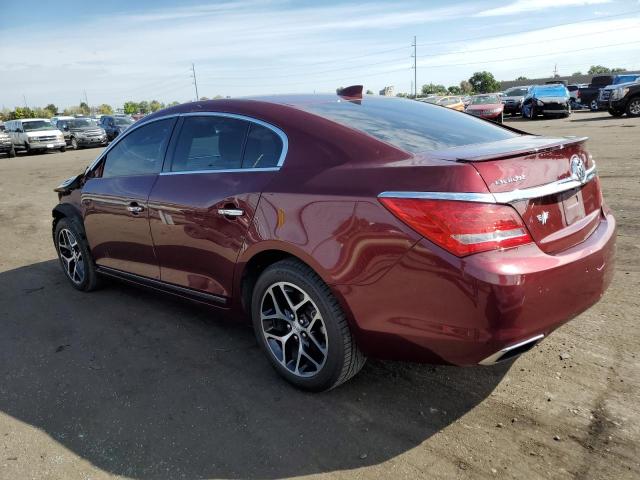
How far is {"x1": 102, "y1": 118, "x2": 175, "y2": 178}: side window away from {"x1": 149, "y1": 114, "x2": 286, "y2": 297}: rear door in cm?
19

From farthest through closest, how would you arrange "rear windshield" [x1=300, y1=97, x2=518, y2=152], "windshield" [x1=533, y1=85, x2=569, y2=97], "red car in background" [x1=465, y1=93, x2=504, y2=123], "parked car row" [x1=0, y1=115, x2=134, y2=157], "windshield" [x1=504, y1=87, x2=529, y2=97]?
"windshield" [x1=504, y1=87, x2=529, y2=97], "parked car row" [x1=0, y1=115, x2=134, y2=157], "windshield" [x1=533, y1=85, x2=569, y2=97], "red car in background" [x1=465, y1=93, x2=504, y2=123], "rear windshield" [x1=300, y1=97, x2=518, y2=152]

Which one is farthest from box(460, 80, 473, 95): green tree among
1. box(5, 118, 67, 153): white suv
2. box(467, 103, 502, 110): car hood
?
box(5, 118, 67, 153): white suv

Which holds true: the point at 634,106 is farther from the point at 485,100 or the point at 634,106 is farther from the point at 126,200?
the point at 126,200

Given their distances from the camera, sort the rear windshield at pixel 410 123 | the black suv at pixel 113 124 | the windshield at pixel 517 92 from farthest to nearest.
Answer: the windshield at pixel 517 92 → the black suv at pixel 113 124 → the rear windshield at pixel 410 123

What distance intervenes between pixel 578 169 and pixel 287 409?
80.5 inches

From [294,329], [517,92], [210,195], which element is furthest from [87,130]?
[294,329]

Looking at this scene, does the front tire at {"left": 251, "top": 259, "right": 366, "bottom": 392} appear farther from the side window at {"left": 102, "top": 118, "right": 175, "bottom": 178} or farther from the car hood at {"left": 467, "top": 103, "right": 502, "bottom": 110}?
the car hood at {"left": 467, "top": 103, "right": 502, "bottom": 110}

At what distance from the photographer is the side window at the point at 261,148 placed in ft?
10.2

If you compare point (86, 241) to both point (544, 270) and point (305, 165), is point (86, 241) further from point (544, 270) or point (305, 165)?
point (544, 270)

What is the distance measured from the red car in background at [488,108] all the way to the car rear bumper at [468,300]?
69.2 feet

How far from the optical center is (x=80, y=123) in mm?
30609

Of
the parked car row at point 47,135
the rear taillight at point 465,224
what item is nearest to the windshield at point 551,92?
the parked car row at point 47,135

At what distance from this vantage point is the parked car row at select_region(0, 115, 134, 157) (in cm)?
2628

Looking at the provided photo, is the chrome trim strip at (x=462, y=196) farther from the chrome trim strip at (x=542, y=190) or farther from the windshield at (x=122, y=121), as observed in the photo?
the windshield at (x=122, y=121)
